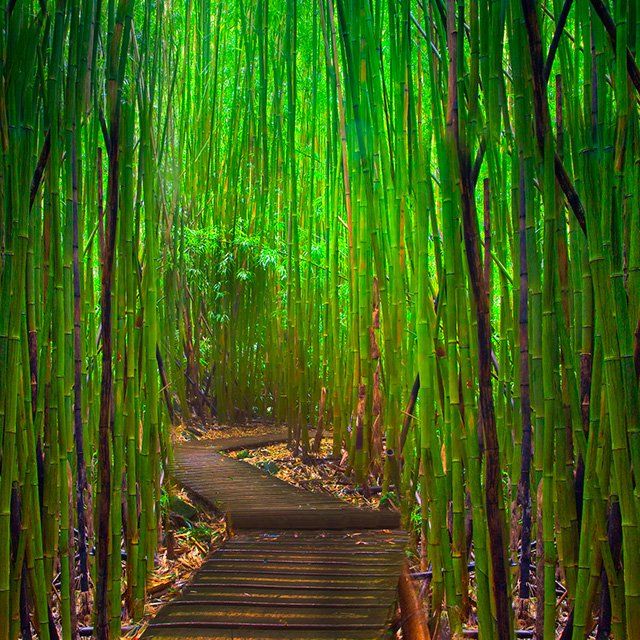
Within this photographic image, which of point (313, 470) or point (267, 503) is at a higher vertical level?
point (267, 503)

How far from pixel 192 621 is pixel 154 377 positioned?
53cm

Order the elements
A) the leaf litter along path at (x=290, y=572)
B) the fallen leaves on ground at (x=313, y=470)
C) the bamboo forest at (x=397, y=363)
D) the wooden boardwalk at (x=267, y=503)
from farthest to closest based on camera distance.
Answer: the fallen leaves on ground at (x=313, y=470) < the wooden boardwalk at (x=267, y=503) < the leaf litter along path at (x=290, y=572) < the bamboo forest at (x=397, y=363)

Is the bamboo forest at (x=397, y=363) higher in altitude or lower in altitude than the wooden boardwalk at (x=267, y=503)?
higher

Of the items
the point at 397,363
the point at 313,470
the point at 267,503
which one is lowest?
the point at 313,470

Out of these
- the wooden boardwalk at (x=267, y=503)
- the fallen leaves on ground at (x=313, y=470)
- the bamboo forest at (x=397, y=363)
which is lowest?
the fallen leaves on ground at (x=313, y=470)

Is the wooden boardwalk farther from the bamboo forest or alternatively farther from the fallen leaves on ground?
the fallen leaves on ground

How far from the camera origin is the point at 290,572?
5.21 feet

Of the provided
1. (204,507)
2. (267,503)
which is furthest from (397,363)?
(204,507)

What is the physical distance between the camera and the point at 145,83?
1.53 m

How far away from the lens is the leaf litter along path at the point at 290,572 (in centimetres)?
129

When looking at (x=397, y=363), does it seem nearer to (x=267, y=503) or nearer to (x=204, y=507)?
(x=267, y=503)

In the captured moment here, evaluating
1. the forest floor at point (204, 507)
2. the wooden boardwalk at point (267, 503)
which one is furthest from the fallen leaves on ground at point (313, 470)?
the wooden boardwalk at point (267, 503)

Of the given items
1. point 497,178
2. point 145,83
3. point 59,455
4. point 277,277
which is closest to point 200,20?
point 277,277

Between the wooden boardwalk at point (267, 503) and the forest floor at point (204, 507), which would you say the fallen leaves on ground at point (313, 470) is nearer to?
the forest floor at point (204, 507)
